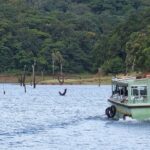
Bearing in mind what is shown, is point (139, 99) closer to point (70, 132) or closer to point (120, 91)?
point (120, 91)

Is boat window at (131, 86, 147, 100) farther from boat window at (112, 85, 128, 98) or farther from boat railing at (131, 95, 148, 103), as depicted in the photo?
boat window at (112, 85, 128, 98)

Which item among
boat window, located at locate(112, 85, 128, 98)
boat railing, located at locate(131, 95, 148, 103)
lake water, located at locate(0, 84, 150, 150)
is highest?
boat window, located at locate(112, 85, 128, 98)

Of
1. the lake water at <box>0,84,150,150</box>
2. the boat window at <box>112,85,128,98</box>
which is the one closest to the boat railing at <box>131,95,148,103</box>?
the lake water at <box>0,84,150,150</box>

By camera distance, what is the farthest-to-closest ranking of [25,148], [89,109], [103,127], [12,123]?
[89,109]
[12,123]
[103,127]
[25,148]

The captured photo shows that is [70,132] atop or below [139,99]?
below

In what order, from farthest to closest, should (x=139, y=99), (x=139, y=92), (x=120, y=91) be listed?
(x=120, y=91), (x=139, y=92), (x=139, y=99)

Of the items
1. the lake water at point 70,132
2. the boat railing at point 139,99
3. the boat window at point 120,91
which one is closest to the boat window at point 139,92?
the boat railing at point 139,99

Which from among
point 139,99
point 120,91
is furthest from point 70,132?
point 120,91

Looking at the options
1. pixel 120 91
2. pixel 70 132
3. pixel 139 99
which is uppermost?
pixel 120 91

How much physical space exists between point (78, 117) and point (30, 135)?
21501 mm

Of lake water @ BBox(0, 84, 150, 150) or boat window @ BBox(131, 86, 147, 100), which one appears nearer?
lake water @ BBox(0, 84, 150, 150)

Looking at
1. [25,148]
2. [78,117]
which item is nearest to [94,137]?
[25,148]

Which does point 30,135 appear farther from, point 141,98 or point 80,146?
point 141,98

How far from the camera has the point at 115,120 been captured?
79375 millimetres
